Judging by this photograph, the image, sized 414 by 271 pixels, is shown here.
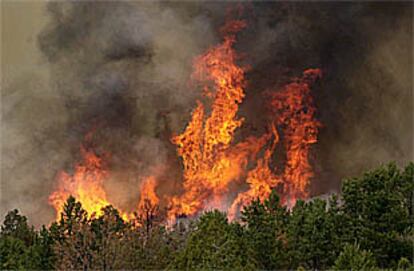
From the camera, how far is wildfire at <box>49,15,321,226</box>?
47.9 meters

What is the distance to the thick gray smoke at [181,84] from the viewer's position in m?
50.0

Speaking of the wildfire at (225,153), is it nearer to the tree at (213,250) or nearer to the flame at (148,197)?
the flame at (148,197)

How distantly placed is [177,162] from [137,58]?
8.33 meters

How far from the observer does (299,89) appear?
1988 inches

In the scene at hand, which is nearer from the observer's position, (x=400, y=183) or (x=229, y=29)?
A: (x=400, y=183)

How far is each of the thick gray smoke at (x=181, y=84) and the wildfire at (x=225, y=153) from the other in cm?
81

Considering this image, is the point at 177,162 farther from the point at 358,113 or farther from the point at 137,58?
the point at 358,113

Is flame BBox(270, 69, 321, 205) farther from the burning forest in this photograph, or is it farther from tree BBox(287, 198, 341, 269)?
tree BBox(287, 198, 341, 269)

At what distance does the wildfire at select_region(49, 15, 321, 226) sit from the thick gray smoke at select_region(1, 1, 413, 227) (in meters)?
0.81

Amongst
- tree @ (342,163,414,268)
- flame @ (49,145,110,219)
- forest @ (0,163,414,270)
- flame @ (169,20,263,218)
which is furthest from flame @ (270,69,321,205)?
tree @ (342,163,414,268)

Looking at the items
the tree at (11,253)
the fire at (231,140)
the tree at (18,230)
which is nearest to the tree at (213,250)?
the tree at (11,253)

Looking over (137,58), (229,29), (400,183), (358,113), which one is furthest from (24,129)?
(400,183)

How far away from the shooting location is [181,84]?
5034 cm

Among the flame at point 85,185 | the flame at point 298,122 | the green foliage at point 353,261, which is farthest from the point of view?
the flame at point 298,122
